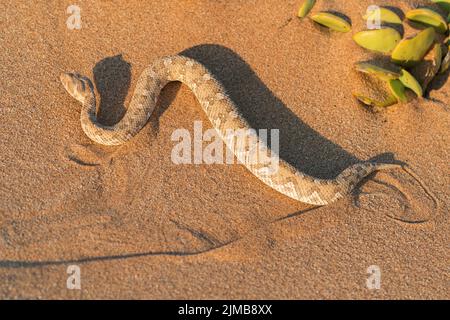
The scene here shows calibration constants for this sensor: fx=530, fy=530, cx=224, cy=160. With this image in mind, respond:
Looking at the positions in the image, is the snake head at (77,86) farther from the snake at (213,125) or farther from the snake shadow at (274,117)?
the snake shadow at (274,117)

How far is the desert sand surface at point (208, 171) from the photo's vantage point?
525 cm

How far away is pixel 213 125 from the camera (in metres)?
6.27

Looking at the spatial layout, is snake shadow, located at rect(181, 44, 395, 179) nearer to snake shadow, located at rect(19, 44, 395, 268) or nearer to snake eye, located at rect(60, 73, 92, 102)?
snake shadow, located at rect(19, 44, 395, 268)

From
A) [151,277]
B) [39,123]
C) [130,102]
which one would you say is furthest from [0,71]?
[151,277]

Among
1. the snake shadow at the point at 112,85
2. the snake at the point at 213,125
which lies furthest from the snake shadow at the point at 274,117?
the snake shadow at the point at 112,85

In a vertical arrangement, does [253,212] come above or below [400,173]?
below

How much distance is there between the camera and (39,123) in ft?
20.5

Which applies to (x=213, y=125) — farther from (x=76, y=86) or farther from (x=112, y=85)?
→ (x=76, y=86)

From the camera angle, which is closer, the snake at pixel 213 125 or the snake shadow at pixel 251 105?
the snake at pixel 213 125

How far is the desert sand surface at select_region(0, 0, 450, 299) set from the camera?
5.25 m

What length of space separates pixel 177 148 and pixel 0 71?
2507mm

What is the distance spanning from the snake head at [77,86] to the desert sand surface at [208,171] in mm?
187

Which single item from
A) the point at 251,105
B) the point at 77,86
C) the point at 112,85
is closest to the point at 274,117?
the point at 251,105

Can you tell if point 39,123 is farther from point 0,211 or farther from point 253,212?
point 253,212
